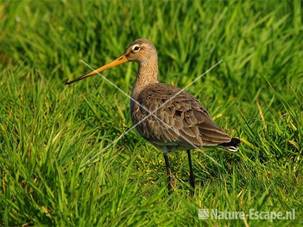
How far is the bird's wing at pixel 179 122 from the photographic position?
648 centimetres

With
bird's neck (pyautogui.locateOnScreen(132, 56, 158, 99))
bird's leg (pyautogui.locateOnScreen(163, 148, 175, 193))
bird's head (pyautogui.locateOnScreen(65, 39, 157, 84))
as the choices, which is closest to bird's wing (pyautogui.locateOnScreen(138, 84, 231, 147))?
bird's leg (pyautogui.locateOnScreen(163, 148, 175, 193))

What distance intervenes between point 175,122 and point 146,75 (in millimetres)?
1042

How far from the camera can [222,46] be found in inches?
347

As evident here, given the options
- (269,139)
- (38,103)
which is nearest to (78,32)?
(38,103)

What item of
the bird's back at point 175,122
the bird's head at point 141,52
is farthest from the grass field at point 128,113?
the bird's head at point 141,52

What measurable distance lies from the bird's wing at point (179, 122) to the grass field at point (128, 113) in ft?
0.69

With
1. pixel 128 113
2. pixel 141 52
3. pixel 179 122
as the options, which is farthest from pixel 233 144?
pixel 141 52

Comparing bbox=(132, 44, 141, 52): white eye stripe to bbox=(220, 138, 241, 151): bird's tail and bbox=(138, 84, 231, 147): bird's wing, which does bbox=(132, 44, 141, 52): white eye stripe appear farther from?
bbox=(220, 138, 241, 151): bird's tail

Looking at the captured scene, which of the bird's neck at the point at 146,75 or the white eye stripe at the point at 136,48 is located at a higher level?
the white eye stripe at the point at 136,48

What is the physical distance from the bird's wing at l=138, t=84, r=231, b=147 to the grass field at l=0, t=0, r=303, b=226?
21 centimetres

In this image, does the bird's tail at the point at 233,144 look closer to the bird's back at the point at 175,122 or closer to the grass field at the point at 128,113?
the bird's back at the point at 175,122

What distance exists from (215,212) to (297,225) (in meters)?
0.50

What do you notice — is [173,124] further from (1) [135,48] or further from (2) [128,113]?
(1) [135,48]

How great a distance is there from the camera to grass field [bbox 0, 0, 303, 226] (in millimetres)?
5367
